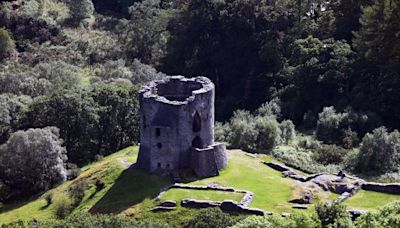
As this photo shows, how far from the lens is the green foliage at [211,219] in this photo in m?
46.4

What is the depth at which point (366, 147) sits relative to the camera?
6444 centimetres

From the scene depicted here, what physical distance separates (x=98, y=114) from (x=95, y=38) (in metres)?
40.6

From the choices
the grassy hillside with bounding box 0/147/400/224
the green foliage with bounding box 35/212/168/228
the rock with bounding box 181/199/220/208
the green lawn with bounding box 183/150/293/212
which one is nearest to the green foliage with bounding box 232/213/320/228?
the green foliage with bounding box 35/212/168/228

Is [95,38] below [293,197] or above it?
above

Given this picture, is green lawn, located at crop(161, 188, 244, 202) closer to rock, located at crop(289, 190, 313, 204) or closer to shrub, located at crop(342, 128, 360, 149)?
rock, located at crop(289, 190, 313, 204)

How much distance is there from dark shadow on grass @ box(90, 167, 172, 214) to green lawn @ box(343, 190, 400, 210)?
13.1m

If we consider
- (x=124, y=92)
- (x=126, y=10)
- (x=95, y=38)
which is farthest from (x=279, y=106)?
(x=126, y=10)

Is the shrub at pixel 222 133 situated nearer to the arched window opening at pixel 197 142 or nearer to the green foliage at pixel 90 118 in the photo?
the green foliage at pixel 90 118

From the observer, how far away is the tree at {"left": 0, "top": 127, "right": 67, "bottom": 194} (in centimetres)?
6319

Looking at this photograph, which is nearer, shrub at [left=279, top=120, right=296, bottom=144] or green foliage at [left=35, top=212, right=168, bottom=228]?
green foliage at [left=35, top=212, right=168, bottom=228]

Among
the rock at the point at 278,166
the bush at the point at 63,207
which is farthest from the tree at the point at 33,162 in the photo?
the rock at the point at 278,166

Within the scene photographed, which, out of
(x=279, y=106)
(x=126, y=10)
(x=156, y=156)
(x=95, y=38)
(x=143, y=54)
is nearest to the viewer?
(x=156, y=156)

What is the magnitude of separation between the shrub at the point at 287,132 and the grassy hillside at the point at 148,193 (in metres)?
8.89

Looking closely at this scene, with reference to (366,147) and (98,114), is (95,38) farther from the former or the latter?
(366,147)
